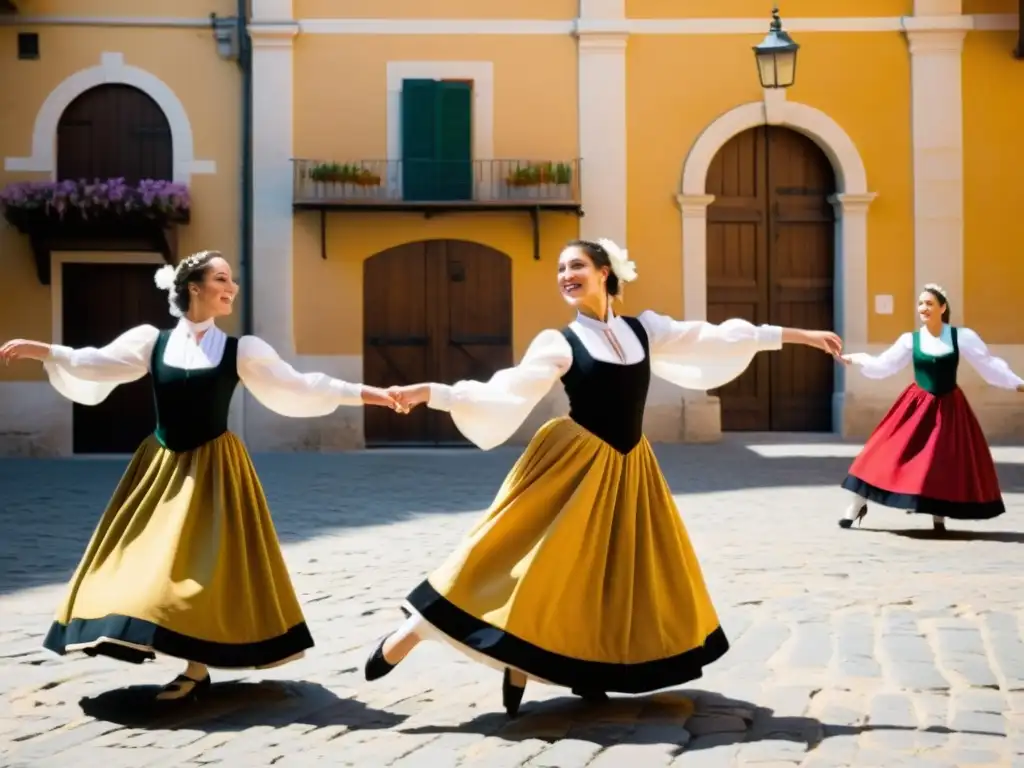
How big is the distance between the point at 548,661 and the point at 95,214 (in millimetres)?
12828

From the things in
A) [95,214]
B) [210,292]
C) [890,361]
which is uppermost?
[95,214]

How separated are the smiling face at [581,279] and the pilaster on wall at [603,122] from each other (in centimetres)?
1196

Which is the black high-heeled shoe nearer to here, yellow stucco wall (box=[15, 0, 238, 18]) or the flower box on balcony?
the flower box on balcony

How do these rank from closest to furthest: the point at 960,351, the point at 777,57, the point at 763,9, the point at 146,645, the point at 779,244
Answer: the point at 146,645 < the point at 960,351 < the point at 777,57 < the point at 763,9 < the point at 779,244

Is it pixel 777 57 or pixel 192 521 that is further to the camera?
pixel 777 57

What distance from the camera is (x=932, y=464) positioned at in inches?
360

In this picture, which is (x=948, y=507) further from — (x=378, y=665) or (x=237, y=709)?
(x=237, y=709)

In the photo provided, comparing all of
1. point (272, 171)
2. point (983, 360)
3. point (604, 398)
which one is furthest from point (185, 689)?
point (272, 171)

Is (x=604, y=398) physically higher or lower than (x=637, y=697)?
higher

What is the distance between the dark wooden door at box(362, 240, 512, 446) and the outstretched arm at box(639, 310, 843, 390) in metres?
11.7

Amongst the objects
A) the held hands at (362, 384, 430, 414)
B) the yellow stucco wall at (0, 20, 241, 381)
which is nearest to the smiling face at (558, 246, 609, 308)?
the held hands at (362, 384, 430, 414)

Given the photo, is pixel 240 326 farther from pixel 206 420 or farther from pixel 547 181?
pixel 206 420

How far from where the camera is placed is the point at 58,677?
5055mm

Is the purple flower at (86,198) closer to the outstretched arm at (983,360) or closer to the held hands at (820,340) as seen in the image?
the outstretched arm at (983,360)
